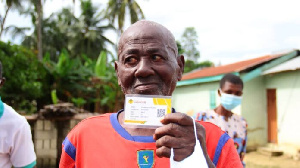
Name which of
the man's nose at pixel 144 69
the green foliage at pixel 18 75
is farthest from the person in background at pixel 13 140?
the green foliage at pixel 18 75

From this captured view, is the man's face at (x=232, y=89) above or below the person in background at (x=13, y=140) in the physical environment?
above

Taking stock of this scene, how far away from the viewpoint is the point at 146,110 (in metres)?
1.12

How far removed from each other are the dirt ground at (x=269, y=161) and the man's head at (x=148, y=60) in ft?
25.8

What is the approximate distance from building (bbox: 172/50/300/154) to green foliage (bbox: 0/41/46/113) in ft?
20.5

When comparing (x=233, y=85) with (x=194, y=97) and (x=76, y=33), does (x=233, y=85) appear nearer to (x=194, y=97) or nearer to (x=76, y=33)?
(x=194, y=97)

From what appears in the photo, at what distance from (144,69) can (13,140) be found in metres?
1.48

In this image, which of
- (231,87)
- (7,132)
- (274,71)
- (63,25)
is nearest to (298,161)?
(274,71)

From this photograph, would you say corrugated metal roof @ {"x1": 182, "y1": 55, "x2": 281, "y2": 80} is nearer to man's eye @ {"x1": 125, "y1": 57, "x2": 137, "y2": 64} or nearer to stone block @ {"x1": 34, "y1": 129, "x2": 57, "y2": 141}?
stone block @ {"x1": 34, "y1": 129, "x2": 57, "y2": 141}

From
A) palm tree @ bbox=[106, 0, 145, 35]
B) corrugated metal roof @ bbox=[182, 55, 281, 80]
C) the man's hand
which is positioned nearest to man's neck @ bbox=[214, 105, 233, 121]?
the man's hand

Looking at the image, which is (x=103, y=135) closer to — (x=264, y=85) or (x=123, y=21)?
(x=264, y=85)

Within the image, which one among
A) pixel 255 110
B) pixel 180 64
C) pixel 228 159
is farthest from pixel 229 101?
pixel 255 110

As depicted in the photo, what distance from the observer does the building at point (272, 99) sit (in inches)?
364

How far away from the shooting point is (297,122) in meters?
9.10

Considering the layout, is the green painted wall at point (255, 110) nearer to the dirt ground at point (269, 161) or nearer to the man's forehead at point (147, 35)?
the dirt ground at point (269, 161)
